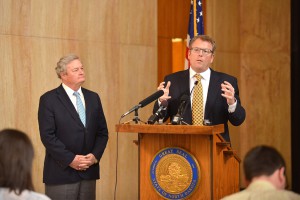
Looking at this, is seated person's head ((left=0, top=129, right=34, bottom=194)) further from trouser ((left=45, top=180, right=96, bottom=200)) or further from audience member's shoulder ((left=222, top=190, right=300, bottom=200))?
trouser ((left=45, top=180, right=96, bottom=200))

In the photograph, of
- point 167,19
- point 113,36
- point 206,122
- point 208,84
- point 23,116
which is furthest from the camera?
point 167,19

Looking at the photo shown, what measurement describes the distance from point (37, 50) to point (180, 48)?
293 centimetres

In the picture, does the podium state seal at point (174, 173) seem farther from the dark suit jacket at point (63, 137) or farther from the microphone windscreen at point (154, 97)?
the dark suit jacket at point (63, 137)

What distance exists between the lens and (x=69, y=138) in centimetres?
572

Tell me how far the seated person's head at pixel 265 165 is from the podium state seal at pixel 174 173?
5.48 ft

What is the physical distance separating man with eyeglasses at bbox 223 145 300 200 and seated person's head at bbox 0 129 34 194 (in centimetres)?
100

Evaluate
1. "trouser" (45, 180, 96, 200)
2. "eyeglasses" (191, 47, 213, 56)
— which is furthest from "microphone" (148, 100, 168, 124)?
"trouser" (45, 180, 96, 200)

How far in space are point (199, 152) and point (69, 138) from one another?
1.39 metres

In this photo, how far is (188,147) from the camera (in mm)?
4891

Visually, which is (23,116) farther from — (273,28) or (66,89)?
(273,28)

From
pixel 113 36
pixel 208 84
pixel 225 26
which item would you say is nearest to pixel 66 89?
pixel 208 84

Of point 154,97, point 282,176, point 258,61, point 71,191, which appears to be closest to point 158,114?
point 154,97

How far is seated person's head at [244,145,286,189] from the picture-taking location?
10.3 ft

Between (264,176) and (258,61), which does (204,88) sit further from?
(258,61)
